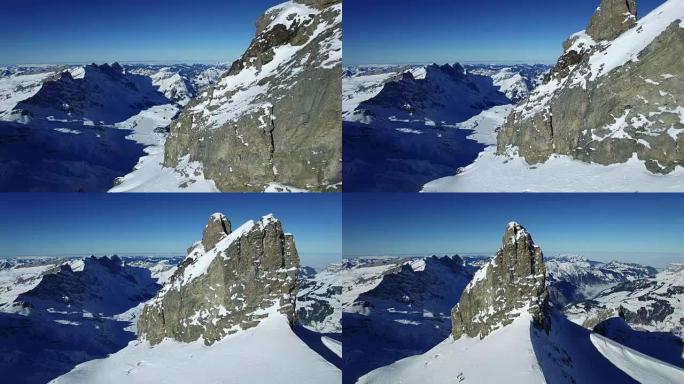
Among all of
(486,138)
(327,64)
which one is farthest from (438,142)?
(327,64)

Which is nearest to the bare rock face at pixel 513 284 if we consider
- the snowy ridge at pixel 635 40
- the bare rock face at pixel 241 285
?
the snowy ridge at pixel 635 40

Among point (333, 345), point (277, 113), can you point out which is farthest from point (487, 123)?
point (333, 345)

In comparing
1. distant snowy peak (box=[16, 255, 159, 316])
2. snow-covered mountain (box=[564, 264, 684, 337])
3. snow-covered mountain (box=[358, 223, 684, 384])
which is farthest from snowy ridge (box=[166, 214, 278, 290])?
snow-covered mountain (box=[564, 264, 684, 337])

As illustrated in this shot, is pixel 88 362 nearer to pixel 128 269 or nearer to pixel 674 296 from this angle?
pixel 128 269

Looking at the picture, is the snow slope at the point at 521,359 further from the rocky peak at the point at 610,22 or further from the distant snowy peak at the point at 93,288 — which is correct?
the distant snowy peak at the point at 93,288

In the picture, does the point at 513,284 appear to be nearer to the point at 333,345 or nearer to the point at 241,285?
the point at 333,345

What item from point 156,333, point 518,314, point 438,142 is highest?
point 438,142

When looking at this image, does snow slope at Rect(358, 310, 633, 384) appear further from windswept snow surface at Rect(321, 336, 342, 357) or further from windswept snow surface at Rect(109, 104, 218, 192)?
windswept snow surface at Rect(109, 104, 218, 192)
